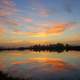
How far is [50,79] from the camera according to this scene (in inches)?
1122

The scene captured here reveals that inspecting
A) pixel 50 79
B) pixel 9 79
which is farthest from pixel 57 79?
pixel 9 79

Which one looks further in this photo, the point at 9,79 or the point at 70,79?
the point at 70,79

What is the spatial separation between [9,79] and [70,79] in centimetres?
994

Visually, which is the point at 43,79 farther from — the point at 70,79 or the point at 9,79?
the point at 9,79

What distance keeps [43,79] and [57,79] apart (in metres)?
2.29

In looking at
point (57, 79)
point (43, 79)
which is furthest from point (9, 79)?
point (57, 79)

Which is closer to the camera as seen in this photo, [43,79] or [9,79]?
[9,79]

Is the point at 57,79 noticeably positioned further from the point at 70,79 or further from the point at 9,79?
the point at 9,79

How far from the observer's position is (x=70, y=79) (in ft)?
91.9

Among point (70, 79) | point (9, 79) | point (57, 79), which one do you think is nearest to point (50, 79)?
point (57, 79)

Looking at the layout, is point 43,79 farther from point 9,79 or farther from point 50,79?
point 9,79

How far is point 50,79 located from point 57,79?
3.73 ft

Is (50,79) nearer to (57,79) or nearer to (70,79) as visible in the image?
(57,79)

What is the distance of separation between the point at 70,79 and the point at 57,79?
2081 millimetres
